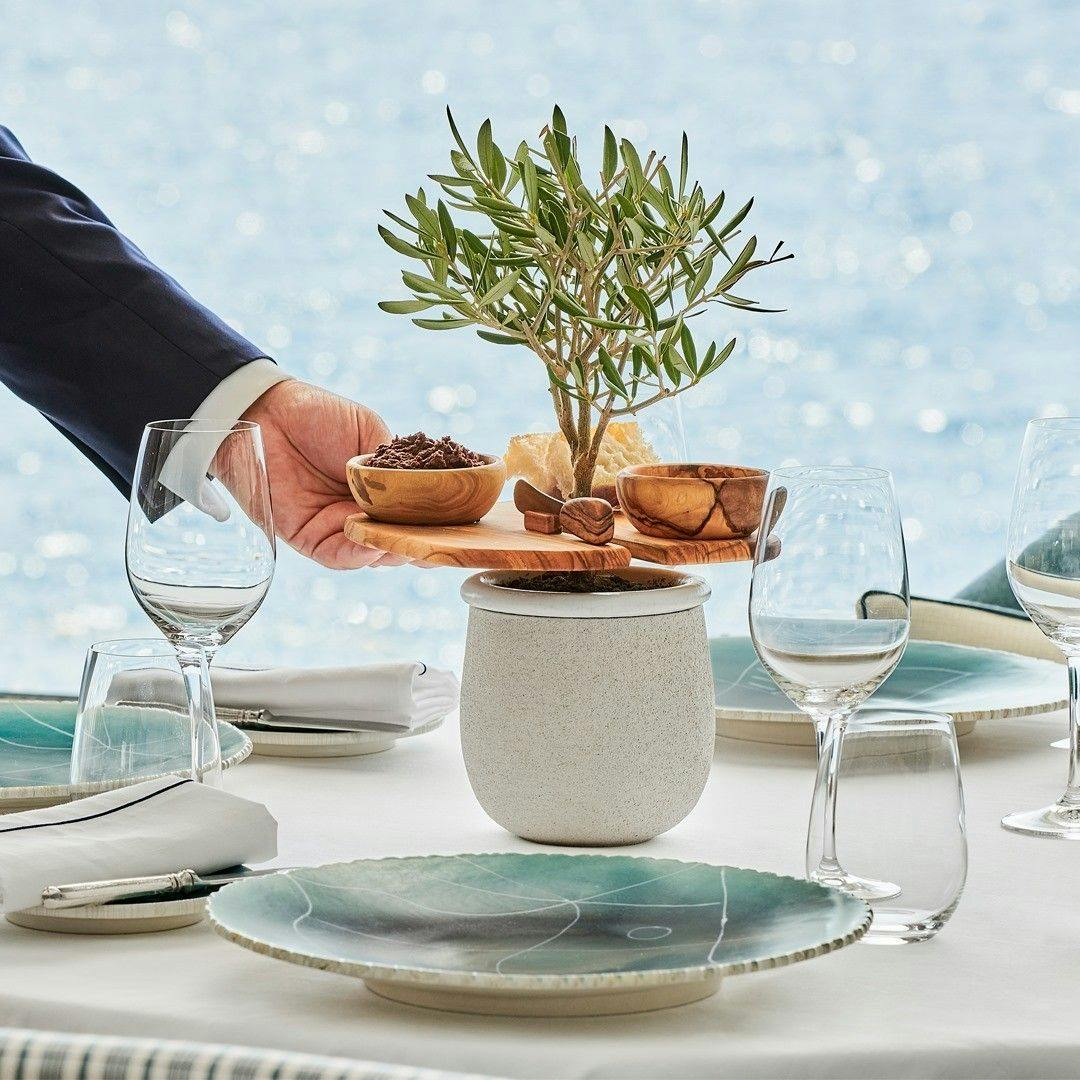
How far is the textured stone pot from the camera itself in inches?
37.4

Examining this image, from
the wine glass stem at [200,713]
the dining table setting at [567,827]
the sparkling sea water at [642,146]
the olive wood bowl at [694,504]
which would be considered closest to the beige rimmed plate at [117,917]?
the dining table setting at [567,827]

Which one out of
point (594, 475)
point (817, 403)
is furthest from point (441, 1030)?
point (817, 403)

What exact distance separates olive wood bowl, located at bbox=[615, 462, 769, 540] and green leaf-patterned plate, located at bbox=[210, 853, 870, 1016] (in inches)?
10.0

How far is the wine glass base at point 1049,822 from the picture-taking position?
1002 mm

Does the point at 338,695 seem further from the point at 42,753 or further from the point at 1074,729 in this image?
the point at 1074,729

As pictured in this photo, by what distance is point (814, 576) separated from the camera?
836mm

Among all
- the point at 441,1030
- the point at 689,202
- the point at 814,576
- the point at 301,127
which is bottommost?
the point at 441,1030

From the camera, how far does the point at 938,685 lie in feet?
4.49

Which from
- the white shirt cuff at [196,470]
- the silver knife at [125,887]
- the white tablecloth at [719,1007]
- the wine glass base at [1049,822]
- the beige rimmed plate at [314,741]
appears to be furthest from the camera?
the beige rimmed plate at [314,741]

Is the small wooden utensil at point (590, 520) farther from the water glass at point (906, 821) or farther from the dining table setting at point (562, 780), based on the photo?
the water glass at point (906, 821)

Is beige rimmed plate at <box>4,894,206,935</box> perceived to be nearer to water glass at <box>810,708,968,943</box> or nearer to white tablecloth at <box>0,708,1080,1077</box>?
white tablecloth at <box>0,708,1080,1077</box>

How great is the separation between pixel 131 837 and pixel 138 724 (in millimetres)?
144

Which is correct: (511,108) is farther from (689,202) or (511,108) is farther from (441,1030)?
(441,1030)

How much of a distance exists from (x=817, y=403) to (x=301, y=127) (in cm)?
261
